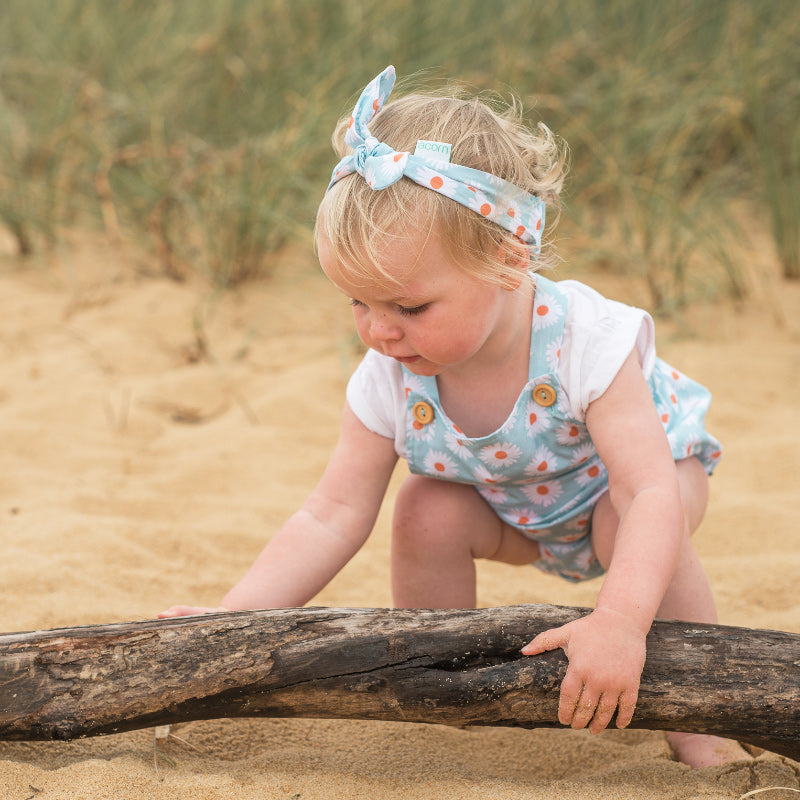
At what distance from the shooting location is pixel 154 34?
15.6ft

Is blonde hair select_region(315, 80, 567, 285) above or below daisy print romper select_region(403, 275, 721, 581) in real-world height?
above

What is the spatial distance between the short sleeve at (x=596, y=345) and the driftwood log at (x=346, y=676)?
0.44m

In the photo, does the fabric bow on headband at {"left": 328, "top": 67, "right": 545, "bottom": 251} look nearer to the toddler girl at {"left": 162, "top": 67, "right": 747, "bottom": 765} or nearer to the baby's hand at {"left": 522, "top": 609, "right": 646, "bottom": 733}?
the toddler girl at {"left": 162, "top": 67, "right": 747, "bottom": 765}

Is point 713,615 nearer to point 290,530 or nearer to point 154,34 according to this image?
point 290,530

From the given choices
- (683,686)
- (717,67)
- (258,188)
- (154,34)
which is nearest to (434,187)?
(683,686)

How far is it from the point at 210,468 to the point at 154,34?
9.40 feet

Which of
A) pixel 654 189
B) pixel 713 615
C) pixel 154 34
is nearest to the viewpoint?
pixel 713 615

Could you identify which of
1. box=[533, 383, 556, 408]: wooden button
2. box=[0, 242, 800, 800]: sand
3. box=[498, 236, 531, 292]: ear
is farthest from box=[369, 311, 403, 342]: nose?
box=[0, 242, 800, 800]: sand

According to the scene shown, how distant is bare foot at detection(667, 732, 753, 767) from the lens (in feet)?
5.40

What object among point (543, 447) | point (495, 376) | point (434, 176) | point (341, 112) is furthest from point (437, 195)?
point (341, 112)

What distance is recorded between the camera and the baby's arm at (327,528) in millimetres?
1736

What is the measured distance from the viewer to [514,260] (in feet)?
5.40

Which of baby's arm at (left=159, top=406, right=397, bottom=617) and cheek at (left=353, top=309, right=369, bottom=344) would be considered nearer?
cheek at (left=353, top=309, right=369, bottom=344)

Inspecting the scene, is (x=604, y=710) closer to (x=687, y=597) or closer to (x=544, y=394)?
(x=687, y=597)
